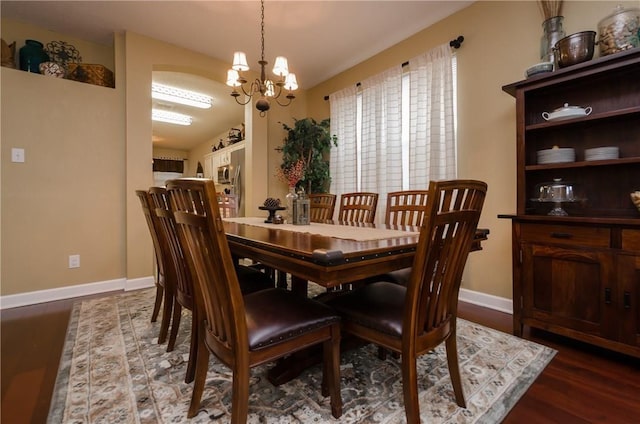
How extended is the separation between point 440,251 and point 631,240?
135cm

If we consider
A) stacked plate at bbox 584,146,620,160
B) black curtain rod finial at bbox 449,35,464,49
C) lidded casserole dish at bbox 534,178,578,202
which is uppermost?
black curtain rod finial at bbox 449,35,464,49

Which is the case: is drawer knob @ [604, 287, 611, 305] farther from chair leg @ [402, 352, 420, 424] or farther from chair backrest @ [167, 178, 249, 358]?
chair backrest @ [167, 178, 249, 358]

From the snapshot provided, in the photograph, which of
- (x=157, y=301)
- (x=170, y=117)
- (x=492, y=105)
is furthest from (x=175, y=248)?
(x=170, y=117)

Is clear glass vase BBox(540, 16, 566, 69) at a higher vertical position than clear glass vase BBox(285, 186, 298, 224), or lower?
higher

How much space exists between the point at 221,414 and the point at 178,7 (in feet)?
11.0

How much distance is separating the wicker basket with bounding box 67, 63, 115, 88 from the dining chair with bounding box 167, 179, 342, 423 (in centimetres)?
305

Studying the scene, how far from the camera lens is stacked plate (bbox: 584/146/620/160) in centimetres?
182

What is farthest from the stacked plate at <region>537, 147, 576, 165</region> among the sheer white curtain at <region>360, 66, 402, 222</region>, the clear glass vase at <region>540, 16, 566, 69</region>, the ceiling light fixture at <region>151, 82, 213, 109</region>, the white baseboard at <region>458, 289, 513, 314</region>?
the ceiling light fixture at <region>151, 82, 213, 109</region>

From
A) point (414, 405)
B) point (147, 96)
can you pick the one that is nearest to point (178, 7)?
point (147, 96)

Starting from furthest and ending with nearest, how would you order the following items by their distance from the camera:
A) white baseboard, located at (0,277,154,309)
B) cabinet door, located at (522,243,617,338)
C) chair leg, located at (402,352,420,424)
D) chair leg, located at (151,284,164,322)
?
1. white baseboard, located at (0,277,154,309)
2. chair leg, located at (151,284,164,322)
3. cabinet door, located at (522,243,617,338)
4. chair leg, located at (402,352,420,424)

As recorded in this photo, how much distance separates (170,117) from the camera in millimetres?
5777

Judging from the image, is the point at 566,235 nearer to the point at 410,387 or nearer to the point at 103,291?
the point at 410,387

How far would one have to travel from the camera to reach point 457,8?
9.03 ft

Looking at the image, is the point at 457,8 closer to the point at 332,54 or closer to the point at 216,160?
the point at 332,54
